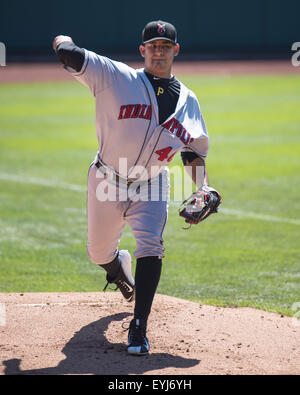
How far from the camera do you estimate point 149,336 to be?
4.34 metres

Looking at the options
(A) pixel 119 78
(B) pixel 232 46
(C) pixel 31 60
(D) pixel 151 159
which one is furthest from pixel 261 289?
(B) pixel 232 46

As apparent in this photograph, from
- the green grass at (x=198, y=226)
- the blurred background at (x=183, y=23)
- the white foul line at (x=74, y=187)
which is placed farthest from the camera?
the blurred background at (x=183, y=23)

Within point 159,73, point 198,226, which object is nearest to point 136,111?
point 159,73

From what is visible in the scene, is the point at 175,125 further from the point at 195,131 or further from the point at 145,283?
the point at 145,283

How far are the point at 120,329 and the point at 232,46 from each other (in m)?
Result: 31.0

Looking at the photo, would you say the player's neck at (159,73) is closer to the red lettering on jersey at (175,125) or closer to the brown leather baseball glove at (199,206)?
the red lettering on jersey at (175,125)

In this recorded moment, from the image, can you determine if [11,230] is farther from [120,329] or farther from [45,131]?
[45,131]

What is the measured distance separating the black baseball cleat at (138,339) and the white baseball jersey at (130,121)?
98cm

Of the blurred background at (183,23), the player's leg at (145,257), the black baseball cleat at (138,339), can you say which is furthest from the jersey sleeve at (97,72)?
Answer: the blurred background at (183,23)

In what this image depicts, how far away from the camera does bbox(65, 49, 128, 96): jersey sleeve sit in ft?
13.4

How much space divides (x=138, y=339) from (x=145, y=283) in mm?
361

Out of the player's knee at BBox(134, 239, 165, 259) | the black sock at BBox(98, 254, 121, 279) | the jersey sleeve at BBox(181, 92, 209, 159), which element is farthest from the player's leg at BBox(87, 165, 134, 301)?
the jersey sleeve at BBox(181, 92, 209, 159)

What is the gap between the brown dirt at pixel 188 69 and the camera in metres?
26.9

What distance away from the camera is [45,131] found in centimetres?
1469
